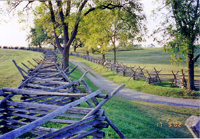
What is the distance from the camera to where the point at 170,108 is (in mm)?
11016

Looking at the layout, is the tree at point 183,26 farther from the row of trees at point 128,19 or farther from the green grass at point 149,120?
the green grass at point 149,120

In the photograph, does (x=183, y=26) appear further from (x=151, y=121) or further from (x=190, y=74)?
(x=151, y=121)

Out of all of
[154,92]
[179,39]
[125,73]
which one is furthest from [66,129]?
[125,73]

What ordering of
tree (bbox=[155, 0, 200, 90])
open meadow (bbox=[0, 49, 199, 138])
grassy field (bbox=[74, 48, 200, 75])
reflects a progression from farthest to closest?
1. grassy field (bbox=[74, 48, 200, 75])
2. tree (bbox=[155, 0, 200, 90])
3. open meadow (bbox=[0, 49, 199, 138])

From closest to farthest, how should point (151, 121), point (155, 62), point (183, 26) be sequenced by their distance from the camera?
point (151, 121) < point (183, 26) < point (155, 62)

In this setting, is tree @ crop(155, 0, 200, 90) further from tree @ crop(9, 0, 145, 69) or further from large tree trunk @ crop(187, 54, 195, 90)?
tree @ crop(9, 0, 145, 69)

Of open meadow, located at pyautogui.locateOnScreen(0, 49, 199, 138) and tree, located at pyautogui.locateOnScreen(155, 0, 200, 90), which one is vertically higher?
tree, located at pyautogui.locateOnScreen(155, 0, 200, 90)

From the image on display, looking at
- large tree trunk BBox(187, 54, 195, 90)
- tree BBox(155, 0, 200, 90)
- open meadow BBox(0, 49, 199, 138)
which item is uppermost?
tree BBox(155, 0, 200, 90)

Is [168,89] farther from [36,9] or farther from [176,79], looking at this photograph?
[36,9]

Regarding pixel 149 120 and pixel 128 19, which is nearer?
pixel 149 120

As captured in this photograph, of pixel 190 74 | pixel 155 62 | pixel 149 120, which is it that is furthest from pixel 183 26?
pixel 155 62

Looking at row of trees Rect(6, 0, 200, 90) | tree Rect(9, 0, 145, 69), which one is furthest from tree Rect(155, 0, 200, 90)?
tree Rect(9, 0, 145, 69)

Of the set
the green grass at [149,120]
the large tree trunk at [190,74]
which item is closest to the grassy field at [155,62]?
the large tree trunk at [190,74]

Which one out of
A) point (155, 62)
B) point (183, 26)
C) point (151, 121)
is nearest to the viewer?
point (151, 121)
